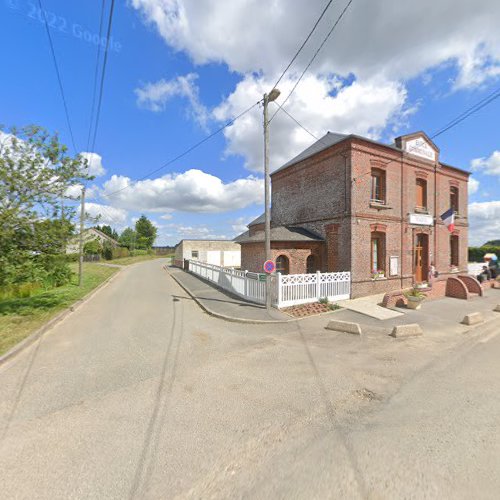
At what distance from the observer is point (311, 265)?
1472cm

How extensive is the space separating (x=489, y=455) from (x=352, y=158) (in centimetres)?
1224

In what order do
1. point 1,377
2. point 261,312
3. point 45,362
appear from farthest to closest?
point 261,312 → point 45,362 → point 1,377

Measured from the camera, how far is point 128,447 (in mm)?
3016

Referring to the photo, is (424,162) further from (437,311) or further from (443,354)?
(443,354)

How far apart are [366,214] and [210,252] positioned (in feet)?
72.6

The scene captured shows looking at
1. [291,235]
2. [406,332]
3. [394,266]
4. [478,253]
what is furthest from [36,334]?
[478,253]

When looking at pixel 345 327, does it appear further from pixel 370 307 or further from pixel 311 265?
pixel 311 265

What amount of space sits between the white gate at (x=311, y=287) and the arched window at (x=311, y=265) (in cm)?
246

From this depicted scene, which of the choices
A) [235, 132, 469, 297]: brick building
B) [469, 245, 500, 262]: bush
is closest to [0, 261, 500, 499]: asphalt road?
[235, 132, 469, 297]: brick building

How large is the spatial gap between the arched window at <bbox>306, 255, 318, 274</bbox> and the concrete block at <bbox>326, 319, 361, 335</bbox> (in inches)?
279

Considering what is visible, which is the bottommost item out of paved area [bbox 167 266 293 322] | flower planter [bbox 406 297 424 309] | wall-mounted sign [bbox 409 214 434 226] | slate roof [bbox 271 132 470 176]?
paved area [bbox 167 266 293 322]

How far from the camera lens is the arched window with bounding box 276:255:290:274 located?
1359cm

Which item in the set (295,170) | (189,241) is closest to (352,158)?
(295,170)

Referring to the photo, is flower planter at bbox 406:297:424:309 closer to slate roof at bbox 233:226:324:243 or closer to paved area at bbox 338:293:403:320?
paved area at bbox 338:293:403:320
